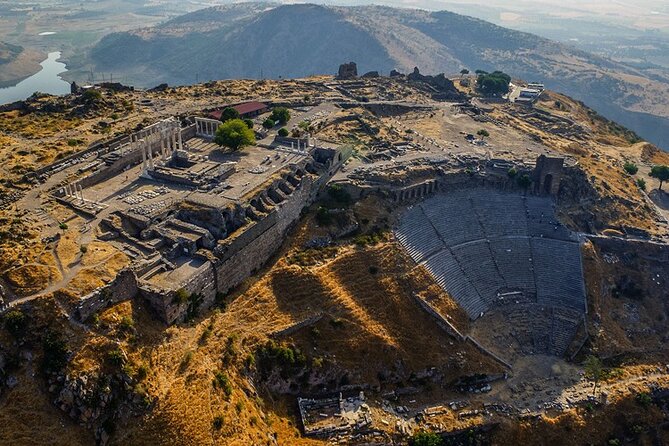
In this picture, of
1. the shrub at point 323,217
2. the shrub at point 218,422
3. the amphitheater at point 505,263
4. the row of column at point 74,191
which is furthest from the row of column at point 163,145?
the shrub at point 218,422

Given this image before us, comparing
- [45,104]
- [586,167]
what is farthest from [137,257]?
[586,167]

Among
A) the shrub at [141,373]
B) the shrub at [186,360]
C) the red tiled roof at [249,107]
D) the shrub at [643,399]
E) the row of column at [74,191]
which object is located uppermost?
the red tiled roof at [249,107]

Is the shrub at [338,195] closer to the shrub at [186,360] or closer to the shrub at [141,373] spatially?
the shrub at [186,360]

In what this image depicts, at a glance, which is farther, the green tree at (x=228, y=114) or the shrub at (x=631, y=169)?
the shrub at (x=631, y=169)

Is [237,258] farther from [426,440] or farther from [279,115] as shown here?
[279,115]

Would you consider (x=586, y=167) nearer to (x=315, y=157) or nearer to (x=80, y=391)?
(x=315, y=157)

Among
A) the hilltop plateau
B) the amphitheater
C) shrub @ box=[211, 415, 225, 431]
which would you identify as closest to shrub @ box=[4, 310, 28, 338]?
the hilltop plateau

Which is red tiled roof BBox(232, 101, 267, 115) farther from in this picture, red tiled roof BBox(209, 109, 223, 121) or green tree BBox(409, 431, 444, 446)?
green tree BBox(409, 431, 444, 446)
